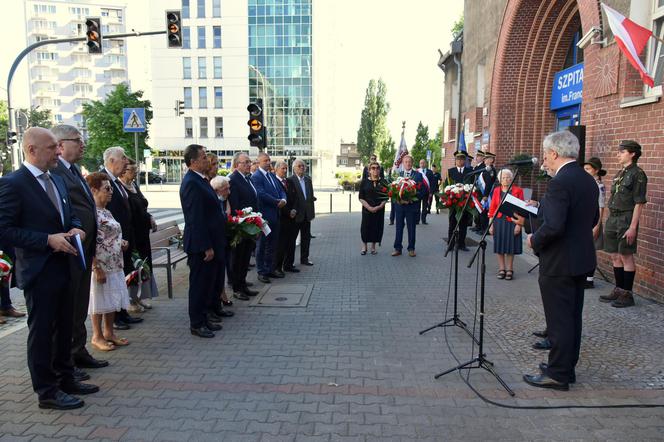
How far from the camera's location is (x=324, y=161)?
238 ft

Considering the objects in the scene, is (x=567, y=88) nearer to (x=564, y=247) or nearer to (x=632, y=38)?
(x=632, y=38)

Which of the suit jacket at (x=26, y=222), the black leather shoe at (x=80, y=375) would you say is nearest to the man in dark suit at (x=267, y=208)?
the black leather shoe at (x=80, y=375)

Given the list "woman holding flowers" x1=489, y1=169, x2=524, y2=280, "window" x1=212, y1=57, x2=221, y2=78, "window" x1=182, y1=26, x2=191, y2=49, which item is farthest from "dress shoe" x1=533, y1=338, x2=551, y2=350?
"window" x1=182, y1=26, x2=191, y2=49

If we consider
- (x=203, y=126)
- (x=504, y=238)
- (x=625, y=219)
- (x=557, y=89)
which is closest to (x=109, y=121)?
(x=203, y=126)

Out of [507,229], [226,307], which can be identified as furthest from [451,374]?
[507,229]

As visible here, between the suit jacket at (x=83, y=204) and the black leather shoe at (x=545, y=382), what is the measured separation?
4.29 m

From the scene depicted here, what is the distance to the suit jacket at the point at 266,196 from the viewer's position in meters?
8.19

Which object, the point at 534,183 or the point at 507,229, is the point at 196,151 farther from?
the point at 534,183

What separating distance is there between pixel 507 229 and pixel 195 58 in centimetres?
6192

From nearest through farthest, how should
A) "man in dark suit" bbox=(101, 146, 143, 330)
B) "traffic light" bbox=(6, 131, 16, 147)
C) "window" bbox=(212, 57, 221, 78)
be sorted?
"man in dark suit" bbox=(101, 146, 143, 330)
"traffic light" bbox=(6, 131, 16, 147)
"window" bbox=(212, 57, 221, 78)

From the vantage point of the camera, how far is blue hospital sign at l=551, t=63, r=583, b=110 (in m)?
12.0

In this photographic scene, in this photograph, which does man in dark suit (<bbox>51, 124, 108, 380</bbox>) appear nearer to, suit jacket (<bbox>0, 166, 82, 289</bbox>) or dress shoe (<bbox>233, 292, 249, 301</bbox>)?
suit jacket (<bbox>0, 166, 82, 289</bbox>)

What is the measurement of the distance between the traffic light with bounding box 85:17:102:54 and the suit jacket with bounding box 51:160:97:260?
13.9 meters

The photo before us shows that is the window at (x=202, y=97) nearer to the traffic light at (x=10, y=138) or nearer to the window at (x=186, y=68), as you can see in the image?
the window at (x=186, y=68)
